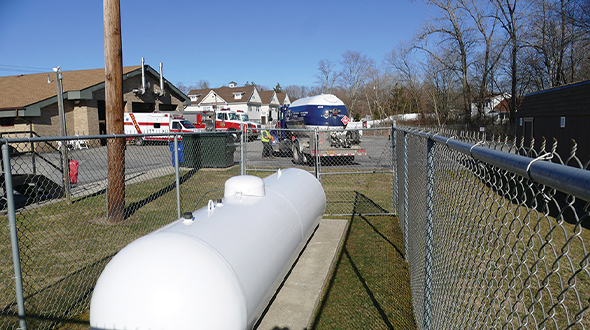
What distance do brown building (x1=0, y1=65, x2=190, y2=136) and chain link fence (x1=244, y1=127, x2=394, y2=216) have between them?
11.9 metres

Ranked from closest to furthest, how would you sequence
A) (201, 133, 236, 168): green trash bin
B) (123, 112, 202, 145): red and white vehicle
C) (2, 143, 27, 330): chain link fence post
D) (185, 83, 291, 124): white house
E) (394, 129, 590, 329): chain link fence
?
(394, 129, 590, 329): chain link fence < (2, 143, 27, 330): chain link fence post < (201, 133, 236, 168): green trash bin < (123, 112, 202, 145): red and white vehicle < (185, 83, 291, 124): white house

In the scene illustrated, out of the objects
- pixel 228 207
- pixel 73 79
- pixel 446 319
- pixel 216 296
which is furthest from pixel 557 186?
Result: pixel 73 79

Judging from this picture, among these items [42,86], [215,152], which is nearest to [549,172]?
[215,152]

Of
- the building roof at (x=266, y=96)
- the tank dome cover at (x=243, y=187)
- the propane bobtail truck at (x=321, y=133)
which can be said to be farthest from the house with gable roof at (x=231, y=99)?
the tank dome cover at (x=243, y=187)

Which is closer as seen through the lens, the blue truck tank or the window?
the blue truck tank

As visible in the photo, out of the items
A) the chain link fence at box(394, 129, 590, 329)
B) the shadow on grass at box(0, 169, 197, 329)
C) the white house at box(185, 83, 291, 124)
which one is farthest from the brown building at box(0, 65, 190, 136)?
the white house at box(185, 83, 291, 124)

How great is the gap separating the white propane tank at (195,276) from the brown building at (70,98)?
1955 centimetres

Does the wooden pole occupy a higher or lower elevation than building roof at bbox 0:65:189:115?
lower

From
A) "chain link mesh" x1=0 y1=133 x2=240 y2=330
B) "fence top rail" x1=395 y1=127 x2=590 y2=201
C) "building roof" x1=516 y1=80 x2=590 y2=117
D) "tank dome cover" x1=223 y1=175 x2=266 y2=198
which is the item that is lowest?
"chain link mesh" x1=0 y1=133 x2=240 y2=330

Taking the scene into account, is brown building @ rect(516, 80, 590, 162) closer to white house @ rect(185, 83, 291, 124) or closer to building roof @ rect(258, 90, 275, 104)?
white house @ rect(185, 83, 291, 124)

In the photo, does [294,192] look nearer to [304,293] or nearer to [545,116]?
[304,293]

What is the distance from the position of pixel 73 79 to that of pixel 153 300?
29.2m

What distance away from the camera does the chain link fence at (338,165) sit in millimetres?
9727

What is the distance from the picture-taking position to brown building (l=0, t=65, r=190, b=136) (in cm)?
2200
